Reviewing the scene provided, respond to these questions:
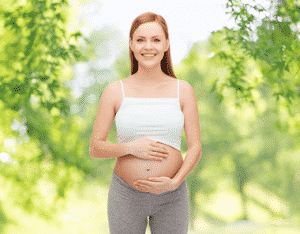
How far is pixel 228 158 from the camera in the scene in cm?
1540

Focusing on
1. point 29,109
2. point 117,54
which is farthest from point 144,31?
point 117,54

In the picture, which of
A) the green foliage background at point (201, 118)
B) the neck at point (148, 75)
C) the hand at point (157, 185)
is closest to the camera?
the hand at point (157, 185)

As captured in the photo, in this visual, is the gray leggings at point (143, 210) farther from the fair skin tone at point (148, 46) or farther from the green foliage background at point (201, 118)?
the green foliage background at point (201, 118)

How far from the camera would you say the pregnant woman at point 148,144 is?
262cm

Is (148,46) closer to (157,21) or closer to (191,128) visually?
(157,21)

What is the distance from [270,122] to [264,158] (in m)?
2.28

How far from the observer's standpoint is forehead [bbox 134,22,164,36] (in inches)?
107

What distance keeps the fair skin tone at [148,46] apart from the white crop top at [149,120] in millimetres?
261

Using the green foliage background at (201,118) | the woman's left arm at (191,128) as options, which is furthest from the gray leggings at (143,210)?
the green foliage background at (201,118)

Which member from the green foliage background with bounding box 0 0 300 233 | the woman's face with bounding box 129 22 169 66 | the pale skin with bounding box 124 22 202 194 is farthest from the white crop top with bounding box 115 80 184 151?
the green foliage background with bounding box 0 0 300 233

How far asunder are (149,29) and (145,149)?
989 mm

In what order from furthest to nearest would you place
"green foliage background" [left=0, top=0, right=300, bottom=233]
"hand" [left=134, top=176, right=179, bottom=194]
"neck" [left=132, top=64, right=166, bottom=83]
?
1. "green foliage background" [left=0, top=0, right=300, bottom=233]
2. "neck" [left=132, top=64, right=166, bottom=83]
3. "hand" [left=134, top=176, right=179, bottom=194]

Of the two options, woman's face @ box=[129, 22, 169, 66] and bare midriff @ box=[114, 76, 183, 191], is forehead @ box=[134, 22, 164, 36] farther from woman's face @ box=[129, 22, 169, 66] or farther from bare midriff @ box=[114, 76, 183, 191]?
bare midriff @ box=[114, 76, 183, 191]

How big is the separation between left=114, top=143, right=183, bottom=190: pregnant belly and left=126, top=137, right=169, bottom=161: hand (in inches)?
2.3
